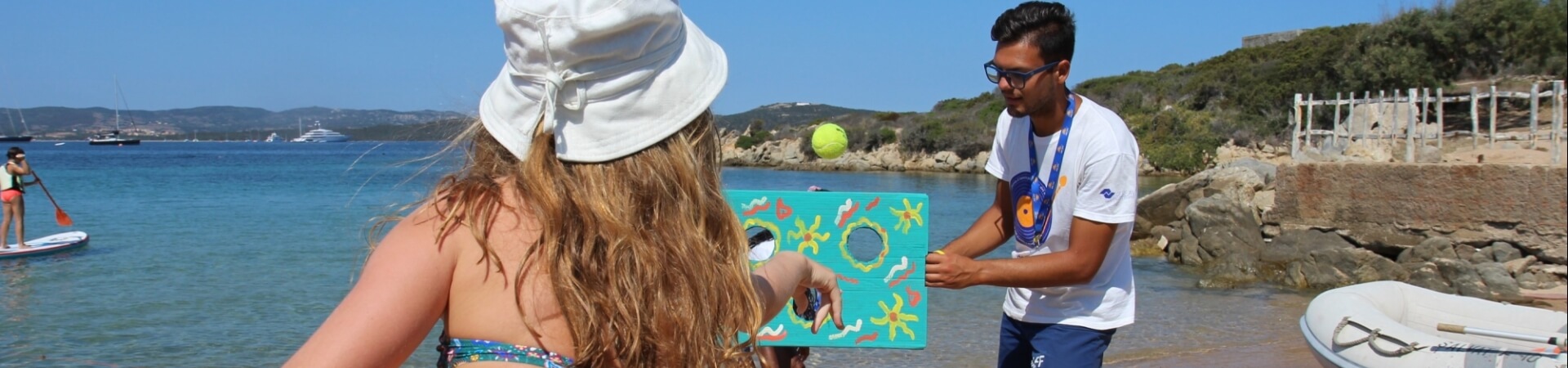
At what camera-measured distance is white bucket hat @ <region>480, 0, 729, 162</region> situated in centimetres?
145

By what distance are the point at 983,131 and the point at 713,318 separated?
1757 inches

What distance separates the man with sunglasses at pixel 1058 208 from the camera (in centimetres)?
330

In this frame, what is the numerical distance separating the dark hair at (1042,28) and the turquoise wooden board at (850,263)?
4.48 ft

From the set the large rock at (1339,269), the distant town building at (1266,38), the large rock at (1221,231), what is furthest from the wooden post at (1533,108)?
the distant town building at (1266,38)

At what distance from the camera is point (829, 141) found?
621cm

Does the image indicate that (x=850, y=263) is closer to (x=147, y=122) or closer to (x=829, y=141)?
(x=829, y=141)

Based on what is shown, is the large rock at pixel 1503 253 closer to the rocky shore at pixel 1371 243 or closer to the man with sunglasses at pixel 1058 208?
the rocky shore at pixel 1371 243

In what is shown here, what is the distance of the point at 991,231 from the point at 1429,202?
10153 millimetres

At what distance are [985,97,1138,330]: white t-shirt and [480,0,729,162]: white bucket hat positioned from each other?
1.99 metres

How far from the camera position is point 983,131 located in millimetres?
45469

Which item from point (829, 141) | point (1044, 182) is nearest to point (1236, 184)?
point (829, 141)

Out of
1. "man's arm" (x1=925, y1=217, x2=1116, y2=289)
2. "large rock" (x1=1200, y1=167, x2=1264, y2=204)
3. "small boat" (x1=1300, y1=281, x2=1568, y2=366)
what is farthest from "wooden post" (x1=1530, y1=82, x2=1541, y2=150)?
"man's arm" (x1=925, y1=217, x2=1116, y2=289)

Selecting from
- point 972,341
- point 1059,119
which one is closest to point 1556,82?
point 972,341

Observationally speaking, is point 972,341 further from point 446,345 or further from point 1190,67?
point 1190,67
